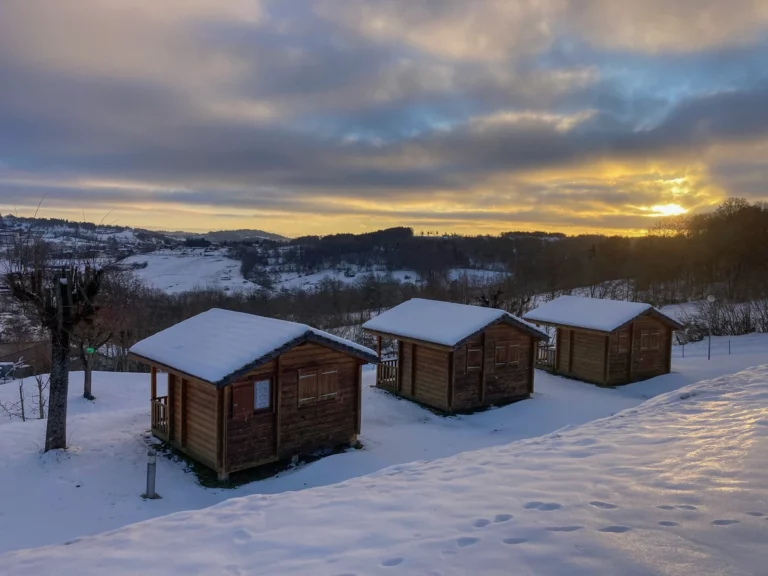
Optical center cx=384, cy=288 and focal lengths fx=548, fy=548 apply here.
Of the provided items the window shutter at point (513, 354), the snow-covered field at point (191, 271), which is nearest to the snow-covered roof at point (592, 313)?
the window shutter at point (513, 354)

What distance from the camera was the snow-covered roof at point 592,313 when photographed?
2135 cm

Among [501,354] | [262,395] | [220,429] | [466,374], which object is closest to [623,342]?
[501,354]

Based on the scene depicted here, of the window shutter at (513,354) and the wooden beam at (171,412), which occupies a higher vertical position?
the window shutter at (513,354)

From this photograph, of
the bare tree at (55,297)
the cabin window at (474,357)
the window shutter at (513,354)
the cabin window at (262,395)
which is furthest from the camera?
the window shutter at (513,354)

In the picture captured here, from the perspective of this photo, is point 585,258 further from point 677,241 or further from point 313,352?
point 313,352

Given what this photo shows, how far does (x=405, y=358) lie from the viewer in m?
18.8

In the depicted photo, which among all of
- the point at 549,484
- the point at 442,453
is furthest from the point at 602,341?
the point at 549,484

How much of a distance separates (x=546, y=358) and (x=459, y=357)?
8.69 meters

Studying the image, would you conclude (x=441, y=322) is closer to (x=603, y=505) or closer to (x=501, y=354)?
(x=501, y=354)

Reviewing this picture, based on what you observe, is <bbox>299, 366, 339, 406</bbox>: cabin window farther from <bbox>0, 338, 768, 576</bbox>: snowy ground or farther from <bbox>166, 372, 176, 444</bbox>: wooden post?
<bbox>0, 338, 768, 576</bbox>: snowy ground

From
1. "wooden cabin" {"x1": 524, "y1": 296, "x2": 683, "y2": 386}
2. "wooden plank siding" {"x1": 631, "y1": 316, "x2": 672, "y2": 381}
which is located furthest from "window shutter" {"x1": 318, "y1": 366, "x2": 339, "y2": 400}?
"wooden plank siding" {"x1": 631, "y1": 316, "x2": 672, "y2": 381}

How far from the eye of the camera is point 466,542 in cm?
483

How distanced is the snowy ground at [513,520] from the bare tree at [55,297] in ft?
10.3

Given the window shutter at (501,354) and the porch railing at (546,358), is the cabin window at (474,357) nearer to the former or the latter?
the window shutter at (501,354)
